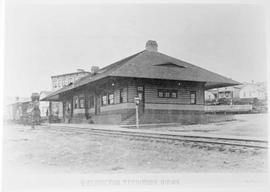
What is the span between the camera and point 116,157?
2365mm

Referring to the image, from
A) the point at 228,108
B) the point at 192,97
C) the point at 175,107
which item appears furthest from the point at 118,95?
the point at 228,108

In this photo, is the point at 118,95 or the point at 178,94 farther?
the point at 178,94

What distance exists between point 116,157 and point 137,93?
2.15 ft

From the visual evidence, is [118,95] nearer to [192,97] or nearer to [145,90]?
[145,90]

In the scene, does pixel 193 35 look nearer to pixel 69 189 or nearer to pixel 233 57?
pixel 233 57

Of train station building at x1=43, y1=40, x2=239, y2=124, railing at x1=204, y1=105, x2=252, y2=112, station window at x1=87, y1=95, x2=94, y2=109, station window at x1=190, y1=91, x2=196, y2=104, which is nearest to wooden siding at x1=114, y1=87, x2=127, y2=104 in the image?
train station building at x1=43, y1=40, x2=239, y2=124

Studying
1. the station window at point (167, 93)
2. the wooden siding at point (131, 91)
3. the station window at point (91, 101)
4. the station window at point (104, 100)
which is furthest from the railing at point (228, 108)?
the station window at point (91, 101)

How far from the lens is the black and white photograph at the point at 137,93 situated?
2.31 m

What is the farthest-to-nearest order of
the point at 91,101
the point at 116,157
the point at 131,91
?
the point at 91,101, the point at 131,91, the point at 116,157

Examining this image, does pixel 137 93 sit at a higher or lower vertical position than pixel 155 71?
lower

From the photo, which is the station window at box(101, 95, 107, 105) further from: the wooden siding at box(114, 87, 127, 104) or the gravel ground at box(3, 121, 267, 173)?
the gravel ground at box(3, 121, 267, 173)

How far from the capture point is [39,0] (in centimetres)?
254

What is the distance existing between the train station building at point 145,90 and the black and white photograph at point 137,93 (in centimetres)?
1

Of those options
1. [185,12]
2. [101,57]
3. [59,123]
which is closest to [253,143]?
[185,12]
